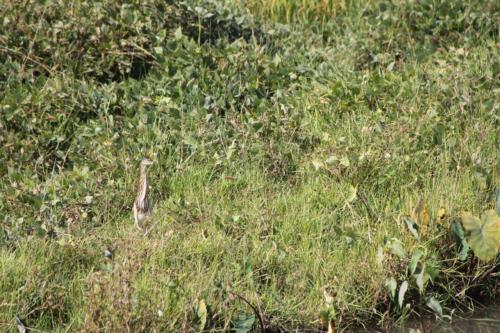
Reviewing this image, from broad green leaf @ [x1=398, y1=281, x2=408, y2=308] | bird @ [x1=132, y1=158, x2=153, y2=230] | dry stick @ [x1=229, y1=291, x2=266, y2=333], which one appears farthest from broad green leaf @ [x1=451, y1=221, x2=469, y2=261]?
bird @ [x1=132, y1=158, x2=153, y2=230]

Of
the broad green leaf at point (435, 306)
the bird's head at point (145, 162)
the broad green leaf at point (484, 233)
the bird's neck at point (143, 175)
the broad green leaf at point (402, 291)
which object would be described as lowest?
the broad green leaf at point (435, 306)

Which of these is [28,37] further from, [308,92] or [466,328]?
[466,328]

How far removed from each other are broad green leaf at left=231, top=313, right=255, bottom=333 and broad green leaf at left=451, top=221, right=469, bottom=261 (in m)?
1.35

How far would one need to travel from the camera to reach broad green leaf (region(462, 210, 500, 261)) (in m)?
5.46

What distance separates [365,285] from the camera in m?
5.42

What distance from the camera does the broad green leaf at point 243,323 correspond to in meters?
4.94

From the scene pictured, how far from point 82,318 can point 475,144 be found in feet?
9.82

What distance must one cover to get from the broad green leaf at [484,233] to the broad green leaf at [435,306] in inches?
14.7

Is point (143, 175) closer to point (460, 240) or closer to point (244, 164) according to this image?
point (244, 164)

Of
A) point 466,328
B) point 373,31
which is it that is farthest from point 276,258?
point 373,31

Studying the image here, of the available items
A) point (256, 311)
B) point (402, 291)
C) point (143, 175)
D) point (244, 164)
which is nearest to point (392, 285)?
point (402, 291)

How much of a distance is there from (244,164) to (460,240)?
1.52 m

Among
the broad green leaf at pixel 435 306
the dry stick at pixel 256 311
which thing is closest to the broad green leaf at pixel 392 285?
the broad green leaf at pixel 435 306

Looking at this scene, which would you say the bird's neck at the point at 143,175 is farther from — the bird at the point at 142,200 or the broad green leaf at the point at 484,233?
the broad green leaf at the point at 484,233
